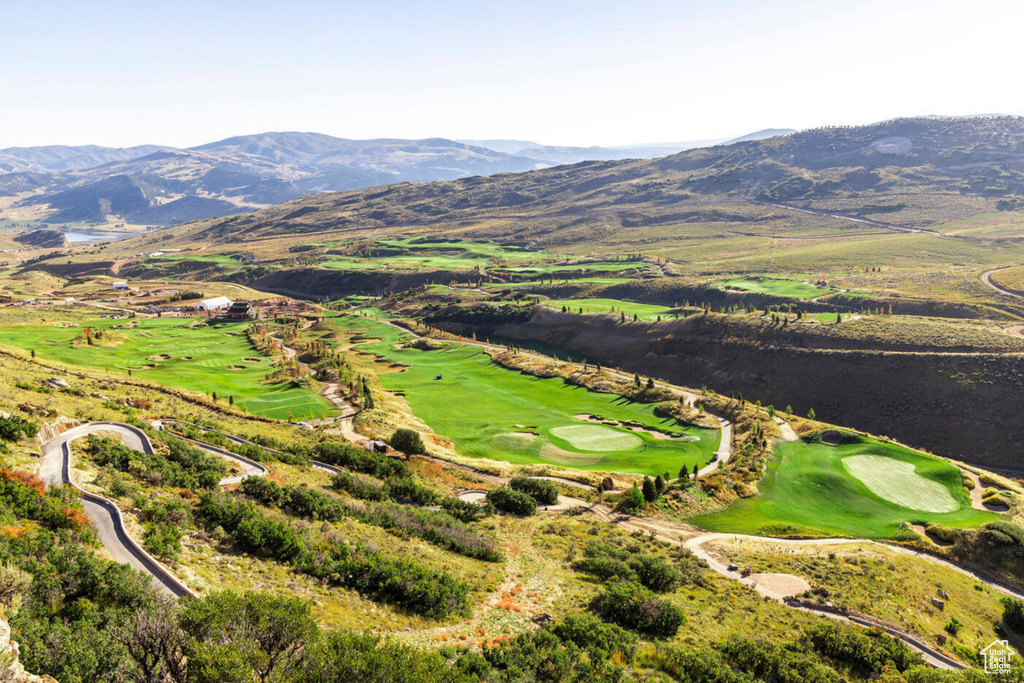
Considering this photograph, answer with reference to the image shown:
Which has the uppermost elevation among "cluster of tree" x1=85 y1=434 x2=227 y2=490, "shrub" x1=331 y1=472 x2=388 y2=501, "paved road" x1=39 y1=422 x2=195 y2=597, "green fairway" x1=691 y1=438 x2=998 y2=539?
"paved road" x1=39 y1=422 x2=195 y2=597

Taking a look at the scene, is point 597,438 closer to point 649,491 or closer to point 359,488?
point 649,491

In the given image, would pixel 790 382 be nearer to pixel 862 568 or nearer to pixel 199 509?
pixel 862 568

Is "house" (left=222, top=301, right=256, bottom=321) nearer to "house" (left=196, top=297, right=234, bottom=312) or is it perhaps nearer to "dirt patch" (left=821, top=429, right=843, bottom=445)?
"house" (left=196, top=297, right=234, bottom=312)

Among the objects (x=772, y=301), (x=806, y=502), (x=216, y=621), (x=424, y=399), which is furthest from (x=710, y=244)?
(x=216, y=621)

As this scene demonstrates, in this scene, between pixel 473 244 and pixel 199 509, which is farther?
pixel 473 244

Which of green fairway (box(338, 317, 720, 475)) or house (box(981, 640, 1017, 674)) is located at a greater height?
house (box(981, 640, 1017, 674))

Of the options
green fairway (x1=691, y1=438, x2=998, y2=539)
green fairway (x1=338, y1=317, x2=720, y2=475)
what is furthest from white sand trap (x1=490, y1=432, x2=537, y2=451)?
green fairway (x1=691, y1=438, x2=998, y2=539)

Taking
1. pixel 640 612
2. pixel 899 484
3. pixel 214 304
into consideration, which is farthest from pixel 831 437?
pixel 214 304
